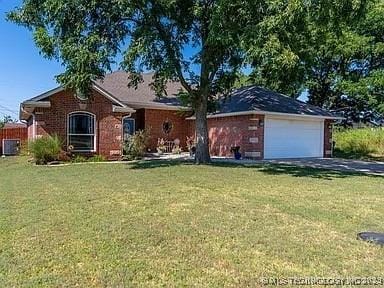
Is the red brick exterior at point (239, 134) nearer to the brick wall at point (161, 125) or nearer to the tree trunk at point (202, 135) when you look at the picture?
the brick wall at point (161, 125)

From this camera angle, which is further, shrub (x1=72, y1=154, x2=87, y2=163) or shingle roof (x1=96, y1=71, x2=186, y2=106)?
shingle roof (x1=96, y1=71, x2=186, y2=106)

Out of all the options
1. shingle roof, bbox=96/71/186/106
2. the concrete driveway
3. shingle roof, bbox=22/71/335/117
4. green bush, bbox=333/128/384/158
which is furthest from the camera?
green bush, bbox=333/128/384/158

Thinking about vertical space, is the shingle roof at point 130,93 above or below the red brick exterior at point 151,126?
above

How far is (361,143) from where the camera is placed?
30312 mm

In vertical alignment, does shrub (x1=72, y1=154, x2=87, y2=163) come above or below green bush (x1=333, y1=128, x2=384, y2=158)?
below

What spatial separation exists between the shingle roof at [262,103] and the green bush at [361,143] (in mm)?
6041

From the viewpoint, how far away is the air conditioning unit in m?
26.9

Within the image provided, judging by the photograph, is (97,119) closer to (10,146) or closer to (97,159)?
(97,159)

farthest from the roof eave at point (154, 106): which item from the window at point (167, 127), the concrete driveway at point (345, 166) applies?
the concrete driveway at point (345, 166)

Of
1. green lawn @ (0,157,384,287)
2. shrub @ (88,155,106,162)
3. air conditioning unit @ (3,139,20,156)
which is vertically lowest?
green lawn @ (0,157,384,287)

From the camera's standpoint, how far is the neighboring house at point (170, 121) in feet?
66.2

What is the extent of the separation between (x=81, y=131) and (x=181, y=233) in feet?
51.5

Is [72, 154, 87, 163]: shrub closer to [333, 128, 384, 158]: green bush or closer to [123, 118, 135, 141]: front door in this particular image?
[123, 118, 135, 141]: front door

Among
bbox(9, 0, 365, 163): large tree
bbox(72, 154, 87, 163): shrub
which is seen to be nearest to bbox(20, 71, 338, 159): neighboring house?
bbox(72, 154, 87, 163): shrub
